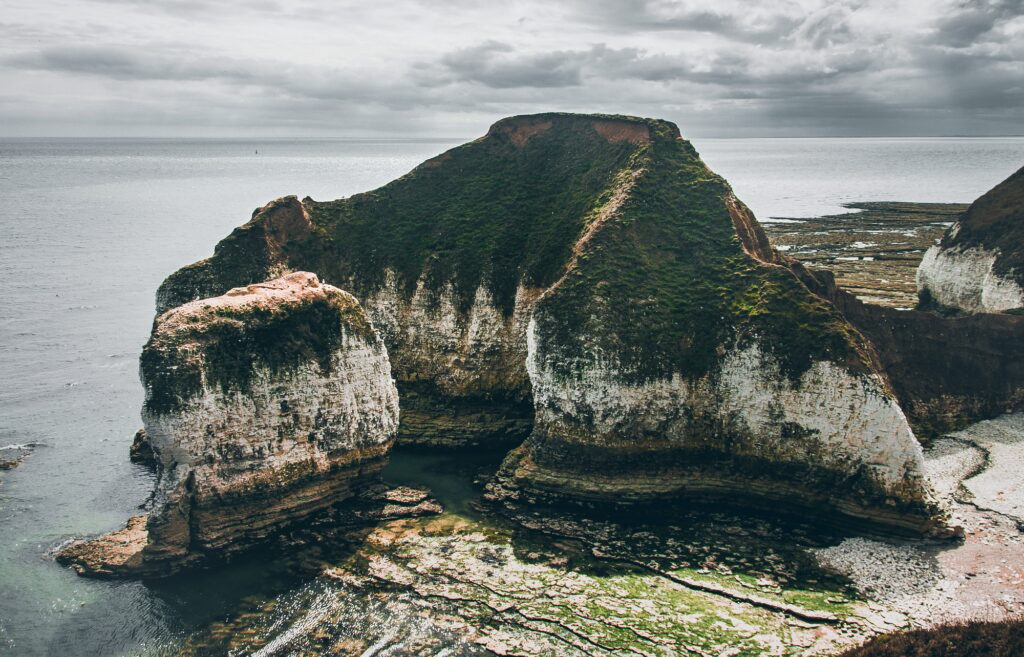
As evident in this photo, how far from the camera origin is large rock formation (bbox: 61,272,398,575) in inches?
999

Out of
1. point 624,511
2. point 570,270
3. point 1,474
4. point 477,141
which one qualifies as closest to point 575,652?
point 624,511

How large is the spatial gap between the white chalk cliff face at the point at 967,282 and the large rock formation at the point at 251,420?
114ft

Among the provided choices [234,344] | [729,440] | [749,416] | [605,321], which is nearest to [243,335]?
[234,344]

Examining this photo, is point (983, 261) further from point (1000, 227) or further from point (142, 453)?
point (142, 453)

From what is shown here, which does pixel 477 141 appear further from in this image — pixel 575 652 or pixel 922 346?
pixel 575 652

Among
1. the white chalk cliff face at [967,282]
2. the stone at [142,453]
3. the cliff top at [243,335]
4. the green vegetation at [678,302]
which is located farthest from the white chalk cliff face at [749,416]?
the white chalk cliff face at [967,282]

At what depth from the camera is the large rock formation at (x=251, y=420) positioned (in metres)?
25.4

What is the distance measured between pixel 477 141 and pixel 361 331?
19510 mm

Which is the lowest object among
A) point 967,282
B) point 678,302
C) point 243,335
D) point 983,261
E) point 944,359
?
point 944,359

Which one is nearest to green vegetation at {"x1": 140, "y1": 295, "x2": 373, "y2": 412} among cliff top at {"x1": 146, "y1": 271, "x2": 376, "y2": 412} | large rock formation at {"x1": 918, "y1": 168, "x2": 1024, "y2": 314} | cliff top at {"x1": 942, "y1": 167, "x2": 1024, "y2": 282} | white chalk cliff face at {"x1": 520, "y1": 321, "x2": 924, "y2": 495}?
cliff top at {"x1": 146, "y1": 271, "x2": 376, "y2": 412}

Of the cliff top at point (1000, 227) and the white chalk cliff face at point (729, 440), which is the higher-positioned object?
the cliff top at point (1000, 227)

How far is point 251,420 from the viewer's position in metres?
26.7

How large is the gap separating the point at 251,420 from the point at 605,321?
14.3 meters

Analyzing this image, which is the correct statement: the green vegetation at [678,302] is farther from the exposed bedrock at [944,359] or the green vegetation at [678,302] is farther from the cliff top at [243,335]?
the cliff top at [243,335]
